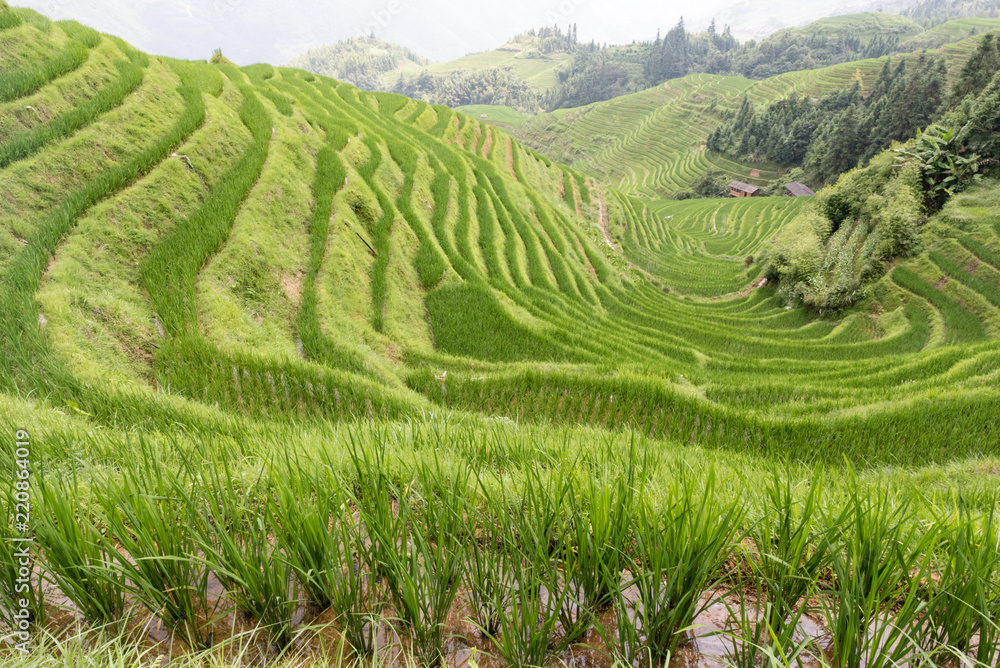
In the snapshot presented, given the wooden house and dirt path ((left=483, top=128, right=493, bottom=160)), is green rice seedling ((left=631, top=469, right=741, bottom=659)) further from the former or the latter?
the wooden house

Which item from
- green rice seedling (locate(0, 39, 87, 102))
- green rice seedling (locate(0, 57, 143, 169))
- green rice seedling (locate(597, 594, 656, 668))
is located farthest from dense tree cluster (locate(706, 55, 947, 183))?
green rice seedling (locate(0, 39, 87, 102))

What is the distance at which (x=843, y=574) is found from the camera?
1.35m

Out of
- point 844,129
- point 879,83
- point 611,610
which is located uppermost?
point 879,83

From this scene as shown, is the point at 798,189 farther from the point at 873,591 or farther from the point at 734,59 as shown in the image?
the point at 734,59

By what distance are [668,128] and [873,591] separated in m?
140

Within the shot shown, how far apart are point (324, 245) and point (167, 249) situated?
127 inches

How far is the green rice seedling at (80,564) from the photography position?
58.0 inches

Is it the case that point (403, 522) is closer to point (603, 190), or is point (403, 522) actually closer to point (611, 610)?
point (611, 610)

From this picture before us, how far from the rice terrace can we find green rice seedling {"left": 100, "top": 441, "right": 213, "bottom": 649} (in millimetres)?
20

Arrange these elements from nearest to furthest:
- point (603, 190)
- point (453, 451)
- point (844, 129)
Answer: point (453, 451), point (603, 190), point (844, 129)

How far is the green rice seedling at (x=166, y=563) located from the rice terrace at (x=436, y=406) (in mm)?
20

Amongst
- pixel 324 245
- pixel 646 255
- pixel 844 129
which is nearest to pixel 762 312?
pixel 646 255

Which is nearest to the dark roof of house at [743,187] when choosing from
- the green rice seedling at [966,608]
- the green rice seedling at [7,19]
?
the green rice seedling at [7,19]

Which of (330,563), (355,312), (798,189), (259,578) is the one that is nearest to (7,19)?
(355,312)
